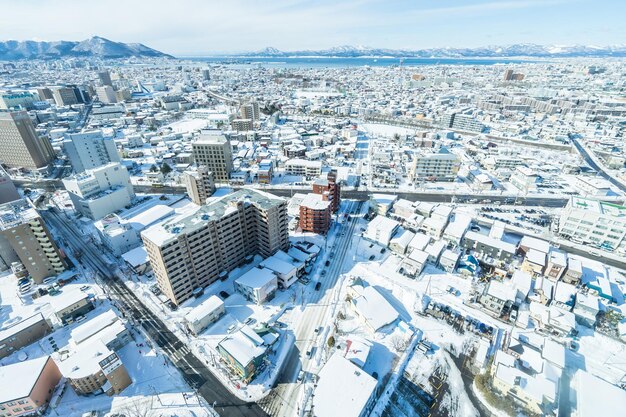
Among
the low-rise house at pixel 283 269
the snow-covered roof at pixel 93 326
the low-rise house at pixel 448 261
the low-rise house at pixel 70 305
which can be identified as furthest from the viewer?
the low-rise house at pixel 448 261

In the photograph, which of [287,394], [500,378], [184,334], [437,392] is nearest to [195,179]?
[184,334]

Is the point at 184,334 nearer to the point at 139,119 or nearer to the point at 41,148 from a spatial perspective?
the point at 41,148

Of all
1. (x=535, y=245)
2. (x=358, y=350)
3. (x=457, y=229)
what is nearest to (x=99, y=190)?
(x=358, y=350)

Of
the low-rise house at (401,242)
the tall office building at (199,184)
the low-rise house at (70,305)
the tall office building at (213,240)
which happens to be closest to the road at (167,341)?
the low-rise house at (70,305)

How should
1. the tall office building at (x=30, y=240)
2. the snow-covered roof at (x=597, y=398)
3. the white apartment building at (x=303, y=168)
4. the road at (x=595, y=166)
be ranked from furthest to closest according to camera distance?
the white apartment building at (x=303, y=168)
the road at (x=595, y=166)
the tall office building at (x=30, y=240)
the snow-covered roof at (x=597, y=398)

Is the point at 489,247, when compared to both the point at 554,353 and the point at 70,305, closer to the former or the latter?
the point at 554,353

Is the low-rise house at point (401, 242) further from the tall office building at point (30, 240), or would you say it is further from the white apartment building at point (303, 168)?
the tall office building at point (30, 240)

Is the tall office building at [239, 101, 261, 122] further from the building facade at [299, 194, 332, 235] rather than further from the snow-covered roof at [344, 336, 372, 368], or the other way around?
the snow-covered roof at [344, 336, 372, 368]

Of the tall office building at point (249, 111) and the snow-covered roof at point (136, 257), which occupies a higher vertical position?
the tall office building at point (249, 111)
